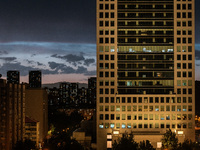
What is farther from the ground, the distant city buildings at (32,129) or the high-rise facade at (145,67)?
the high-rise facade at (145,67)

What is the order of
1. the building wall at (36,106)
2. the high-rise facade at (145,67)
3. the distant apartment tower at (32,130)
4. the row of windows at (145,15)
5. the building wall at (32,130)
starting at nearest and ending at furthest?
the high-rise facade at (145,67)
the row of windows at (145,15)
the distant apartment tower at (32,130)
the building wall at (32,130)
the building wall at (36,106)

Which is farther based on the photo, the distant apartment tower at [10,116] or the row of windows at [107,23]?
the row of windows at [107,23]

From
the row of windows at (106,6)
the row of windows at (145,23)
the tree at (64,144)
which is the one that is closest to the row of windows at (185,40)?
the row of windows at (145,23)

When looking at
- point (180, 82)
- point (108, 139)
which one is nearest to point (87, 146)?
point (108, 139)

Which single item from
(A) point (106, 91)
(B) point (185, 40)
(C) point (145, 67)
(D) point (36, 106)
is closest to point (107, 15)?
(C) point (145, 67)

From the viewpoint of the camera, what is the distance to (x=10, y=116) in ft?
393

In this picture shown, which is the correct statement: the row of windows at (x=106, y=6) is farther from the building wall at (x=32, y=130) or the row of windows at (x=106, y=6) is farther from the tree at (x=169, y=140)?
the building wall at (x=32, y=130)

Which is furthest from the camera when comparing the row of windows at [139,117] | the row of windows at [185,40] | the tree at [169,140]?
the row of windows at [185,40]

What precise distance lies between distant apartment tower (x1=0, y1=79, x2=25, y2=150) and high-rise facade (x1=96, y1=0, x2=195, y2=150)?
2740 centimetres

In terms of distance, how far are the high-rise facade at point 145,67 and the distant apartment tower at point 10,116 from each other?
27400mm

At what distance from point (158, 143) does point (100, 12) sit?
49.1 metres

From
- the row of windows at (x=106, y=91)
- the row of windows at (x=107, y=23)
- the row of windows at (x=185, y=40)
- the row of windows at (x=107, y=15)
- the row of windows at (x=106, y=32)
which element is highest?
the row of windows at (x=107, y=15)

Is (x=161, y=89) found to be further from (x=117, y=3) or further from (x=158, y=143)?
(x=117, y=3)

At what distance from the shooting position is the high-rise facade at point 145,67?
130m
